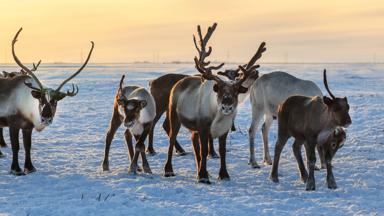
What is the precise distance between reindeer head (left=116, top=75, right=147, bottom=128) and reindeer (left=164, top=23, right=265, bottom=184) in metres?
0.74

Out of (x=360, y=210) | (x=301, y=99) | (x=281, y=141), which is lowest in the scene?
(x=360, y=210)

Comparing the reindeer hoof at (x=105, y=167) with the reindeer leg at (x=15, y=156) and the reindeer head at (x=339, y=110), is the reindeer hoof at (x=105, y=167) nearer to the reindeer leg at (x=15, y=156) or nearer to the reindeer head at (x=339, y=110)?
the reindeer leg at (x=15, y=156)

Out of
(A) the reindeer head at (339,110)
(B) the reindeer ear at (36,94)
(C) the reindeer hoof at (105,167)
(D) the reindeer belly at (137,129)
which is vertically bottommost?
(C) the reindeer hoof at (105,167)

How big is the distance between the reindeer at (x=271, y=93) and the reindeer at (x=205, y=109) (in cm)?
143

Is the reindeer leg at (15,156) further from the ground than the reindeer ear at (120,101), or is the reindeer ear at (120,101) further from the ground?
the reindeer ear at (120,101)

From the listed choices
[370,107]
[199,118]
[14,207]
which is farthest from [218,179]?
[370,107]

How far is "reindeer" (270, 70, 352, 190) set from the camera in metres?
7.95

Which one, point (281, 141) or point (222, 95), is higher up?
point (222, 95)

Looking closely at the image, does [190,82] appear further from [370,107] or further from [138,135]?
[370,107]

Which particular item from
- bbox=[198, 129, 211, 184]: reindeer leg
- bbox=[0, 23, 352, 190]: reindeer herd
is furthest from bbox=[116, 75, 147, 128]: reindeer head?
bbox=[198, 129, 211, 184]: reindeer leg

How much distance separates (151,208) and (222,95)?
227 centimetres

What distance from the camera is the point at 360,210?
7.18 meters

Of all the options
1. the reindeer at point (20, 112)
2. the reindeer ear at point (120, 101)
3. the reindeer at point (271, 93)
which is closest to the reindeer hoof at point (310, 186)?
the reindeer at point (271, 93)

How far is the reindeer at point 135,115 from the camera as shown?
8859 mm
